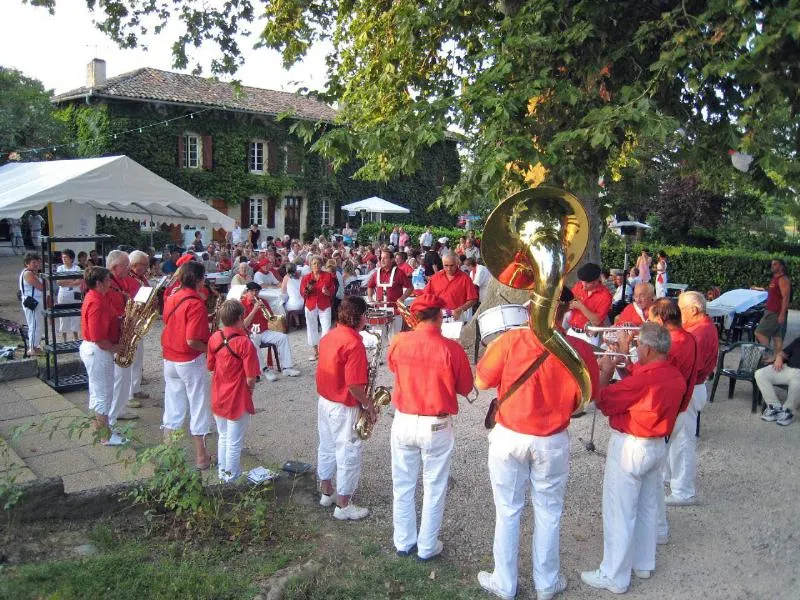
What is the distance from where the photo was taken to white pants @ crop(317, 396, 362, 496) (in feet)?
16.6

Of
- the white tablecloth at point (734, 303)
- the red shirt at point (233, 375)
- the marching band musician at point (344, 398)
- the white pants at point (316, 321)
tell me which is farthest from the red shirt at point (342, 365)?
the white tablecloth at point (734, 303)

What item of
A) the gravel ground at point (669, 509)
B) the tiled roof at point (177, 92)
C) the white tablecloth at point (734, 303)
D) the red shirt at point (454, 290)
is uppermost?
the tiled roof at point (177, 92)

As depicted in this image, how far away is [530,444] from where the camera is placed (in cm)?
398

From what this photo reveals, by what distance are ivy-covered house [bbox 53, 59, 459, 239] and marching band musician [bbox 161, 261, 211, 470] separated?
2153 centimetres

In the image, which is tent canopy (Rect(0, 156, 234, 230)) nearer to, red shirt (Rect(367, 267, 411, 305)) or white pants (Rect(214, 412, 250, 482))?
red shirt (Rect(367, 267, 411, 305))

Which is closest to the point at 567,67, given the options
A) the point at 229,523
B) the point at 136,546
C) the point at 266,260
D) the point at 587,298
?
the point at 587,298

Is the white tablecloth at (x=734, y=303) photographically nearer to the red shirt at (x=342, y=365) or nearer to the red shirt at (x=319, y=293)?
the red shirt at (x=319, y=293)

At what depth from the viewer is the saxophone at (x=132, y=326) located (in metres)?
6.78

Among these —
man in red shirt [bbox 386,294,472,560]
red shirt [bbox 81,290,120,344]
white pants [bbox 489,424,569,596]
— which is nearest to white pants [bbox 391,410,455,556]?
man in red shirt [bbox 386,294,472,560]

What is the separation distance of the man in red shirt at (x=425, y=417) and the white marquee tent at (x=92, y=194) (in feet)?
30.5

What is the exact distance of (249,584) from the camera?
399 centimetres

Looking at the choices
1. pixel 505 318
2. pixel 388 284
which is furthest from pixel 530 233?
pixel 388 284

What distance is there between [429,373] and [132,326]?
380cm

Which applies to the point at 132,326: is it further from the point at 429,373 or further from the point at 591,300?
the point at 591,300
